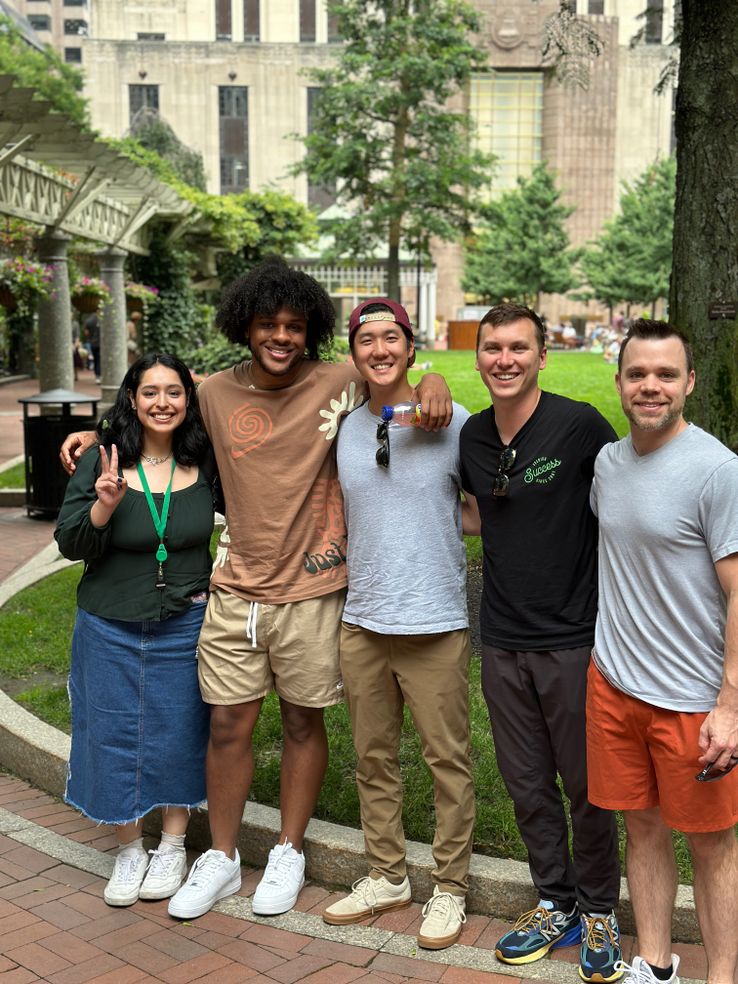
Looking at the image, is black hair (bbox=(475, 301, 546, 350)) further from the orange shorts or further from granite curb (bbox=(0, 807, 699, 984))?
granite curb (bbox=(0, 807, 699, 984))

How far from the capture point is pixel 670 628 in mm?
2965

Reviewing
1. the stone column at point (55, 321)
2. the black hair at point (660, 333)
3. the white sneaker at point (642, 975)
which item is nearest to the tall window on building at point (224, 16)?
the stone column at point (55, 321)

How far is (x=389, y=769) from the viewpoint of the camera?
12.2 feet

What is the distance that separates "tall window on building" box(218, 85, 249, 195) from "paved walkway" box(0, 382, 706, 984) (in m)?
74.2

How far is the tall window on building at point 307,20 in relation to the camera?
77.3 metres

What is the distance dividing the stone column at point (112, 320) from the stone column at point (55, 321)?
11.5 feet

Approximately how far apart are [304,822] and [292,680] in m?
0.57

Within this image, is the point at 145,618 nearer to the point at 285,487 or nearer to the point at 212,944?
the point at 285,487

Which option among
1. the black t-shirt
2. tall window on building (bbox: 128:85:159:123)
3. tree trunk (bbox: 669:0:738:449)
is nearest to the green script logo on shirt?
the black t-shirt

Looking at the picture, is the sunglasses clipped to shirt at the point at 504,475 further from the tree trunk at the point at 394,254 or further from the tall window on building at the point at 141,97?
the tall window on building at the point at 141,97

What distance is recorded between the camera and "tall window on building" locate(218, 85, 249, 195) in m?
74.9

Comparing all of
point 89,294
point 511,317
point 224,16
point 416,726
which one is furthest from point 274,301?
point 224,16

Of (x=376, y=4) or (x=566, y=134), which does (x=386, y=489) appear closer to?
(x=376, y=4)

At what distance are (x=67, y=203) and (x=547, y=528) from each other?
1266cm
